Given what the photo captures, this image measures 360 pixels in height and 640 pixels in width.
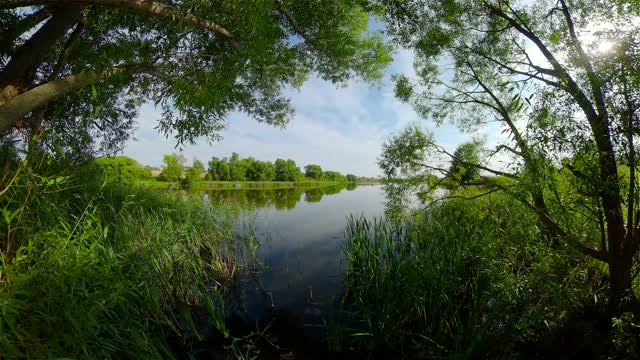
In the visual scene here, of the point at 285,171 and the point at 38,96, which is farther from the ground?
the point at 285,171

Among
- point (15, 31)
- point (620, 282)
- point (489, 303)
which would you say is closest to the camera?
point (620, 282)

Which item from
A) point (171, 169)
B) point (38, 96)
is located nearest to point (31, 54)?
point (38, 96)

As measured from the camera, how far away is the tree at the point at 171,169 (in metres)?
59.2

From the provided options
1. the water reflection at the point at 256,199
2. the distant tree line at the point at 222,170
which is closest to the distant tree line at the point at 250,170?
the distant tree line at the point at 222,170

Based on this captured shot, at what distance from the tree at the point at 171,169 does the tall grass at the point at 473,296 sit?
195 feet

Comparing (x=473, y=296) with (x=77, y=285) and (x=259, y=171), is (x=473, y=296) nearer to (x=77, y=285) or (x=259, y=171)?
(x=77, y=285)

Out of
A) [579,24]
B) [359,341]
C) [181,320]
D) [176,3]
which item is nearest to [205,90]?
[176,3]

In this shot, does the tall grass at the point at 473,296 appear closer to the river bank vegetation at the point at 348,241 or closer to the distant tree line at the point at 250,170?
the river bank vegetation at the point at 348,241

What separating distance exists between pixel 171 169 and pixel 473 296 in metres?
65.1

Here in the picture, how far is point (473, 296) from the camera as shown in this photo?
5.05 metres

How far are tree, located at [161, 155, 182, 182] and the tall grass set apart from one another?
59419 mm

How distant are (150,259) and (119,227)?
1.33m

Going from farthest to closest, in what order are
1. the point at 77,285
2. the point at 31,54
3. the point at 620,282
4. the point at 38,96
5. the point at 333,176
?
the point at 333,176
the point at 31,54
the point at 38,96
the point at 620,282
the point at 77,285

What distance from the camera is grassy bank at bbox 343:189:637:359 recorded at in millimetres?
4441
